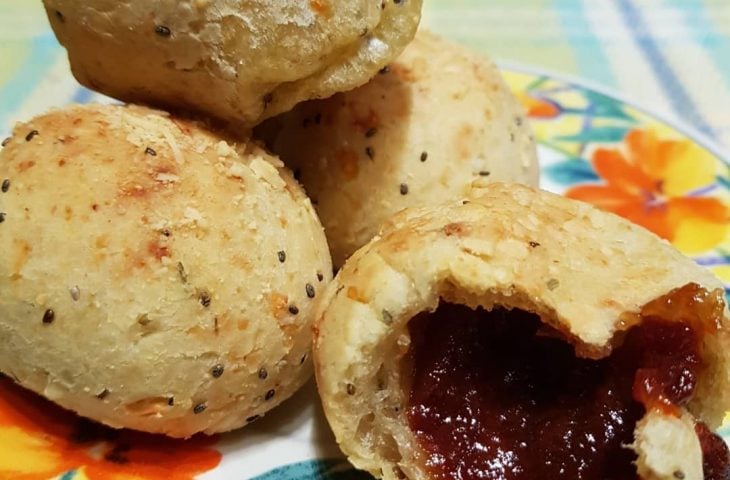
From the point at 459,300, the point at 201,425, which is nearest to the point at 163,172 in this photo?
the point at 201,425

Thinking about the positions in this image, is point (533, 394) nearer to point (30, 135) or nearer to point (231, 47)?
point (231, 47)

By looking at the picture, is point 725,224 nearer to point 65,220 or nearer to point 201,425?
point 201,425

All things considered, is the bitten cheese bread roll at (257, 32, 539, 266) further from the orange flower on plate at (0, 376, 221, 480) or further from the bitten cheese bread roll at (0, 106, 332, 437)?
the orange flower on plate at (0, 376, 221, 480)

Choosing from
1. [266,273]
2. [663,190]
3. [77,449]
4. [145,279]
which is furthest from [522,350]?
[663,190]

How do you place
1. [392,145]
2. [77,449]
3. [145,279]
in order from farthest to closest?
1. [392,145]
2. [77,449]
3. [145,279]

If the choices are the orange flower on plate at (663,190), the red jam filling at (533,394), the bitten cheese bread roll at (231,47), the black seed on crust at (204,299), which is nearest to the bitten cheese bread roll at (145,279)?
the black seed on crust at (204,299)

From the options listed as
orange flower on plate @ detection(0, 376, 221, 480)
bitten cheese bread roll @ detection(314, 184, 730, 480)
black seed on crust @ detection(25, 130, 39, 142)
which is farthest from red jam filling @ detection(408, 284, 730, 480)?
black seed on crust @ detection(25, 130, 39, 142)
